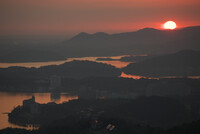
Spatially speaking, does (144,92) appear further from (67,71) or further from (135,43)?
(135,43)

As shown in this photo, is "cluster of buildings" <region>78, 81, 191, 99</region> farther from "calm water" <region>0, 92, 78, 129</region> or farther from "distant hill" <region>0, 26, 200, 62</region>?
"distant hill" <region>0, 26, 200, 62</region>

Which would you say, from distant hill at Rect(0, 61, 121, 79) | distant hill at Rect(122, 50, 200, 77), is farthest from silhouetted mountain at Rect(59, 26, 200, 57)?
distant hill at Rect(0, 61, 121, 79)

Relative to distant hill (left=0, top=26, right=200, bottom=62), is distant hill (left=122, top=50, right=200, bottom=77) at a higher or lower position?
lower

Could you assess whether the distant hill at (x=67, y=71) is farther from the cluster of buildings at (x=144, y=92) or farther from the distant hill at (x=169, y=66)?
the cluster of buildings at (x=144, y=92)

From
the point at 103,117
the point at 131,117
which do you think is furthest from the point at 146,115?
the point at 103,117

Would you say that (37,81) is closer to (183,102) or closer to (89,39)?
(183,102)

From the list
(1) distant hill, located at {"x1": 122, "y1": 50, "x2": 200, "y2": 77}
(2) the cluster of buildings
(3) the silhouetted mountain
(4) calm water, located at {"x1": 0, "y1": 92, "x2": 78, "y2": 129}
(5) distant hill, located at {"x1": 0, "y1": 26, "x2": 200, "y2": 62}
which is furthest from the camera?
(3) the silhouetted mountain

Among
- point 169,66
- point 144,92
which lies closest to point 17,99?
point 144,92

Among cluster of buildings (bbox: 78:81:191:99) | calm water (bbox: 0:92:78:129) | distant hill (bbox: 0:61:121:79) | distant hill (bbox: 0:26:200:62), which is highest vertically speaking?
distant hill (bbox: 0:26:200:62)
